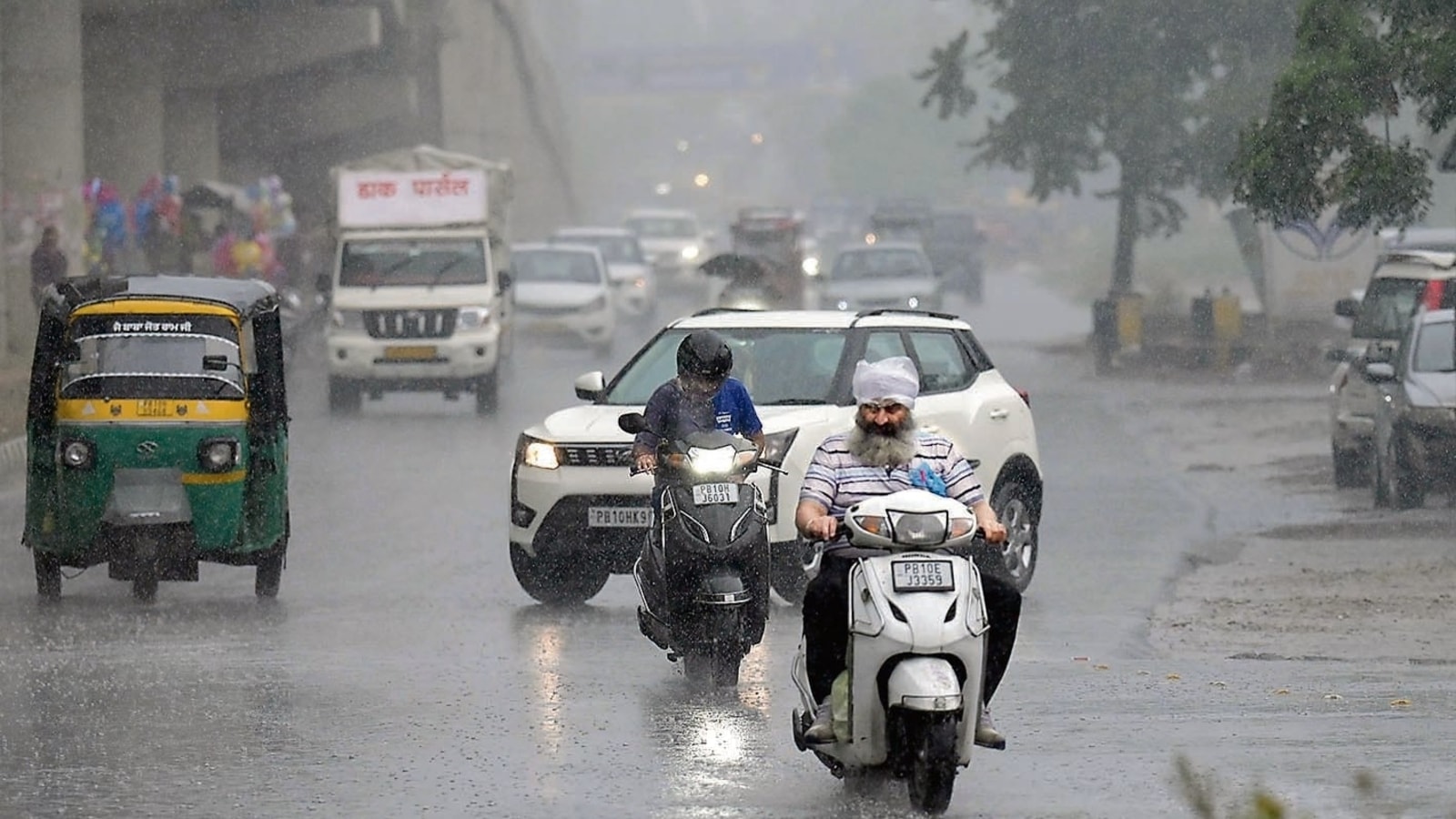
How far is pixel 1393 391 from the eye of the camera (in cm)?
1923

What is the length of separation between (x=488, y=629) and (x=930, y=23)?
156 meters

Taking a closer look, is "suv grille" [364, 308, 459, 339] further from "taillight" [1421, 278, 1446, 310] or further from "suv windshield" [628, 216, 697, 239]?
"suv windshield" [628, 216, 697, 239]

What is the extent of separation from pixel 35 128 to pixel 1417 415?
2182 cm

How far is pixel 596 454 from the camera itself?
13.0 m

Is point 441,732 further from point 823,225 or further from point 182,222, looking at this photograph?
point 823,225

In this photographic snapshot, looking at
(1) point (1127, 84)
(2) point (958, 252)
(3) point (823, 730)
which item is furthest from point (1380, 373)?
(2) point (958, 252)

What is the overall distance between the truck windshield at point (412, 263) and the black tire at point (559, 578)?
16.6 m

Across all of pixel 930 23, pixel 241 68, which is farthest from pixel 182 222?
pixel 930 23

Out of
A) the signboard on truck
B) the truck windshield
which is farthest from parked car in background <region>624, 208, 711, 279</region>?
the truck windshield

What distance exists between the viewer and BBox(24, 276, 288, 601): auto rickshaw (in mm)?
13391

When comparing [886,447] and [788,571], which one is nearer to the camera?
[886,447]

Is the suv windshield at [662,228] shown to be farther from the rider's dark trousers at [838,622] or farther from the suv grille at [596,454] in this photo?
the rider's dark trousers at [838,622]

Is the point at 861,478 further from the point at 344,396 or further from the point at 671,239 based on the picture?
the point at 671,239

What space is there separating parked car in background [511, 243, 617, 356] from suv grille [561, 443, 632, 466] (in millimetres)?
25517
